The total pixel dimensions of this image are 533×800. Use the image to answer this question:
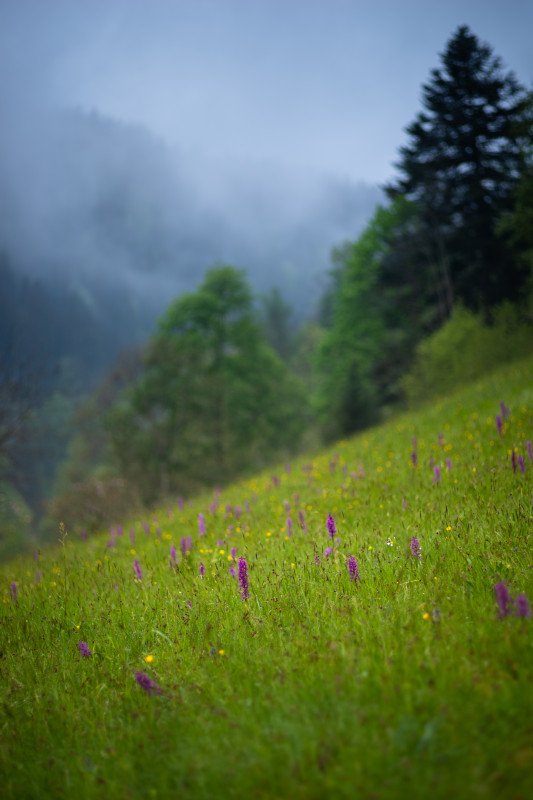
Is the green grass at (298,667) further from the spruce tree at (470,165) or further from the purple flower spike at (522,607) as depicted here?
the spruce tree at (470,165)

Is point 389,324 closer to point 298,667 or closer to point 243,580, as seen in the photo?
point 243,580

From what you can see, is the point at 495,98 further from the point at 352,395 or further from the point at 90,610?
the point at 90,610

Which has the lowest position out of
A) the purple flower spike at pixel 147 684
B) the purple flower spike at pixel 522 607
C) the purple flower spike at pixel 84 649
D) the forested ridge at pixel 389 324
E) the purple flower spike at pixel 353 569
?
the purple flower spike at pixel 522 607

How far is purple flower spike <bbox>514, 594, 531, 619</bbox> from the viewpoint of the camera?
2283 millimetres

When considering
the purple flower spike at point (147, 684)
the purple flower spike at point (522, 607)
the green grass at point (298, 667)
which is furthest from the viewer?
the purple flower spike at point (147, 684)

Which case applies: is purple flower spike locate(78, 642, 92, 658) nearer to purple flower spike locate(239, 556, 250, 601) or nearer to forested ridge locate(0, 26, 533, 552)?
purple flower spike locate(239, 556, 250, 601)

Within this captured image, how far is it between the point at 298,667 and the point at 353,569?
0.99 metres

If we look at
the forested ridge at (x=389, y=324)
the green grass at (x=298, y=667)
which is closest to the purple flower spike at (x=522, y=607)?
the green grass at (x=298, y=667)

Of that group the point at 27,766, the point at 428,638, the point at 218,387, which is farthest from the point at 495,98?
the point at 27,766

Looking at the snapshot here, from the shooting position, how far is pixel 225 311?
3123 centimetres

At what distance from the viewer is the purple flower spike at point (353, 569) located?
3.18 meters

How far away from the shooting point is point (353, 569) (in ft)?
10.5

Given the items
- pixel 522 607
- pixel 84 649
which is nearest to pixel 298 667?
pixel 522 607

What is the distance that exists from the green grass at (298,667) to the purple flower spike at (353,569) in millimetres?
54
